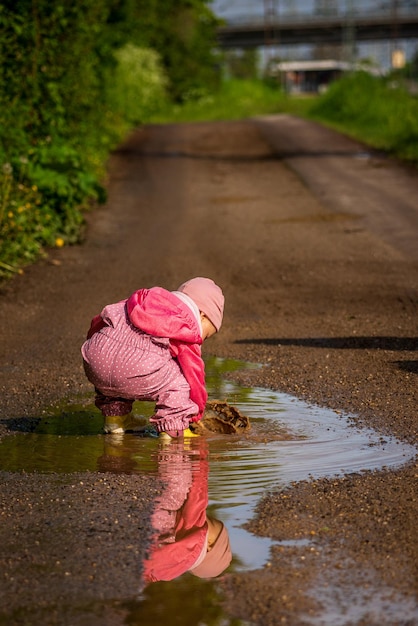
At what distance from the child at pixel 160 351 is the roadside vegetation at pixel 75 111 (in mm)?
5352

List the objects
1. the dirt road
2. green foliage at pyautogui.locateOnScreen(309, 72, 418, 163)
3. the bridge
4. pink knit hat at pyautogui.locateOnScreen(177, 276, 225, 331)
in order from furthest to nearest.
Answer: the bridge
green foliage at pyautogui.locateOnScreen(309, 72, 418, 163)
pink knit hat at pyautogui.locateOnScreen(177, 276, 225, 331)
the dirt road

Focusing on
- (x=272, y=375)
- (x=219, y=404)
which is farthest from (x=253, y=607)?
(x=272, y=375)

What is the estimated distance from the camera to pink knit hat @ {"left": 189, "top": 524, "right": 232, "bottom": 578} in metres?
3.89

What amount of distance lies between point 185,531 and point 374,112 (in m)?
25.5

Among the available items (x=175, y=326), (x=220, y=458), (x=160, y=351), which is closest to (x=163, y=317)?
(x=175, y=326)

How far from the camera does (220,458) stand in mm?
5457

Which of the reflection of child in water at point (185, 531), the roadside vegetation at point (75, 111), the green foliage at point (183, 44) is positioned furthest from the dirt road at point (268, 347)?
the green foliage at point (183, 44)

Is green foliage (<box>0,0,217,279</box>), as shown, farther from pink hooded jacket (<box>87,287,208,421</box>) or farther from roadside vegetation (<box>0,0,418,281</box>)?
pink hooded jacket (<box>87,287,208,421</box>)

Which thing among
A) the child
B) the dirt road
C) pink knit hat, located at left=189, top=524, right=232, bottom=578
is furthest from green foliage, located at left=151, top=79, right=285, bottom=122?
pink knit hat, located at left=189, top=524, right=232, bottom=578

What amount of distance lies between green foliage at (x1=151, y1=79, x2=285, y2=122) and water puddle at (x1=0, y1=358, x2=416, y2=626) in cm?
3163

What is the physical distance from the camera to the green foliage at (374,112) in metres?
23.0

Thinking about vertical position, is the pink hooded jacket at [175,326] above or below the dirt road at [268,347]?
above

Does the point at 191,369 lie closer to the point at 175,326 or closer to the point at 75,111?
the point at 175,326

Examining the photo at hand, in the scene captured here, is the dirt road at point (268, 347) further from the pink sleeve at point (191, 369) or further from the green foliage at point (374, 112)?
the green foliage at point (374, 112)
